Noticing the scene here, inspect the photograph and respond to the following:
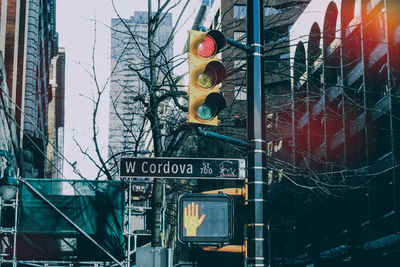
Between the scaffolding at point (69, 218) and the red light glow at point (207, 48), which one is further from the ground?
the red light glow at point (207, 48)

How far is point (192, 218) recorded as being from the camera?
8.07 metres

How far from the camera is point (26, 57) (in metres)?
28.5

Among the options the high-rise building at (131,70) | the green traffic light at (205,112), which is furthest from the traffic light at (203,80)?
the high-rise building at (131,70)

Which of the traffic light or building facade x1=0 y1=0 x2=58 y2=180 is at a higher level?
Result: building facade x1=0 y1=0 x2=58 y2=180

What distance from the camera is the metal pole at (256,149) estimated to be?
7.88 meters

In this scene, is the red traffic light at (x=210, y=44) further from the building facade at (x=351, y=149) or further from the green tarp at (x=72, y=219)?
the building facade at (x=351, y=149)

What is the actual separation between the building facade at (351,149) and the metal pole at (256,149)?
45.8ft

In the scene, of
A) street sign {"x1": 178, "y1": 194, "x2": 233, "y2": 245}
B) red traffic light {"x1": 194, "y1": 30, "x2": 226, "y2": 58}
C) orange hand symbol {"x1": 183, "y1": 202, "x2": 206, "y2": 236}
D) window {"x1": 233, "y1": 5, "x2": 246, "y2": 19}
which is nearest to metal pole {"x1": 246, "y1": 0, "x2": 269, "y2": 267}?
street sign {"x1": 178, "y1": 194, "x2": 233, "y2": 245}

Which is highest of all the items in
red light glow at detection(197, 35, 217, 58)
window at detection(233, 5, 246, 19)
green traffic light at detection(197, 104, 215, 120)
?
window at detection(233, 5, 246, 19)

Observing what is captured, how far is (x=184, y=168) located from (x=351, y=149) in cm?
2944

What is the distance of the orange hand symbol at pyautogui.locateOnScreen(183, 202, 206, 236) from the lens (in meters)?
8.00

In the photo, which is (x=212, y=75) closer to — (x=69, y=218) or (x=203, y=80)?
(x=203, y=80)

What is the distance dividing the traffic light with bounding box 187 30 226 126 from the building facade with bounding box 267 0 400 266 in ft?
50.2

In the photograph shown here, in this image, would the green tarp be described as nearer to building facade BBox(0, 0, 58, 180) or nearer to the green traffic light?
building facade BBox(0, 0, 58, 180)
